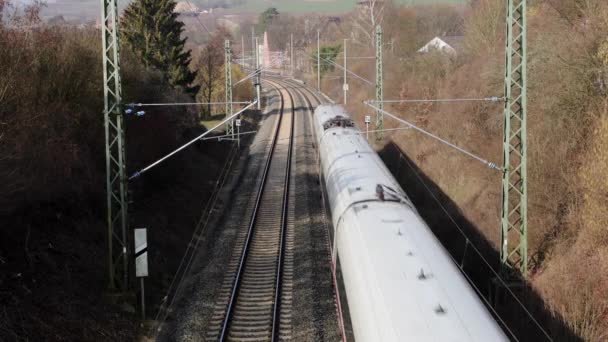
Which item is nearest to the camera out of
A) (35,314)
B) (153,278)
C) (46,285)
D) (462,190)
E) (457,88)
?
(35,314)

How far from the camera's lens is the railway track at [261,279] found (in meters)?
14.0

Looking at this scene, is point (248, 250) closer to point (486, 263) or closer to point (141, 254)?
point (141, 254)

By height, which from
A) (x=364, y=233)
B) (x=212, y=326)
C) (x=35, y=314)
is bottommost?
(x=212, y=326)

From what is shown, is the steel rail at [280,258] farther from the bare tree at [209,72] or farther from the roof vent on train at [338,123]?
the bare tree at [209,72]

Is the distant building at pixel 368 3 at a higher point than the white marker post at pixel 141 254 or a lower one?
higher

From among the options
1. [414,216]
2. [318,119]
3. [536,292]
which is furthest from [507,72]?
[318,119]

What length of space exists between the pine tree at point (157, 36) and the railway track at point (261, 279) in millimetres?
16561

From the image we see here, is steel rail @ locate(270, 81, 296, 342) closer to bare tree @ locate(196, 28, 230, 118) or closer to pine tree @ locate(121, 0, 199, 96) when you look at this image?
pine tree @ locate(121, 0, 199, 96)

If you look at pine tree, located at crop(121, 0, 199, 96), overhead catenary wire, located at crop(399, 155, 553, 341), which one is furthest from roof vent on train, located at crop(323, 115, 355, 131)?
pine tree, located at crop(121, 0, 199, 96)

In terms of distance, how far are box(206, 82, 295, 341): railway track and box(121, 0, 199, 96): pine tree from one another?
16.6 meters

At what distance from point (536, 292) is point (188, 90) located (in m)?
34.4

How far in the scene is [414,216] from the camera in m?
12.5

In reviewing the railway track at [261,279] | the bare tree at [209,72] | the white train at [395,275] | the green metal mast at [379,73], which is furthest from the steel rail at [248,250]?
the bare tree at [209,72]

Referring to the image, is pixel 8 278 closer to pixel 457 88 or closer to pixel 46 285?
pixel 46 285
